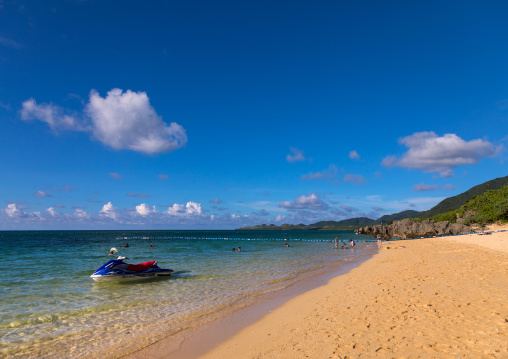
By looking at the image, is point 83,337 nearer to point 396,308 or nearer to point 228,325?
point 228,325

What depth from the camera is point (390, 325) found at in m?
8.21

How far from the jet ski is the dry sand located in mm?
11899

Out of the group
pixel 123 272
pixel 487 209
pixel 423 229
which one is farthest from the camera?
pixel 423 229

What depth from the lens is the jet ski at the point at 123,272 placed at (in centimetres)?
1919

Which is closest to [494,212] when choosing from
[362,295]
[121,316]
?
[362,295]

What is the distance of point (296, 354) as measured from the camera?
23.0 feet

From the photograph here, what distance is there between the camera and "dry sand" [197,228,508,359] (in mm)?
6594

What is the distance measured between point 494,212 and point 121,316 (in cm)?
8246

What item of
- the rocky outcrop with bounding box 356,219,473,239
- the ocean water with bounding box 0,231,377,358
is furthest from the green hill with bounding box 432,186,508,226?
the ocean water with bounding box 0,231,377,358

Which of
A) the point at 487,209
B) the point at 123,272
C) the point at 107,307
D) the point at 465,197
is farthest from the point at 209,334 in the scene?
the point at 465,197

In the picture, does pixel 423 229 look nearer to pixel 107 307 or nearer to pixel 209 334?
pixel 209 334

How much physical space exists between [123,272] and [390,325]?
17.8m

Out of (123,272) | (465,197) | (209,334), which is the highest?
(465,197)

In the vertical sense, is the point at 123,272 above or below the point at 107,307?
above
